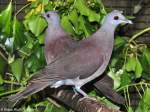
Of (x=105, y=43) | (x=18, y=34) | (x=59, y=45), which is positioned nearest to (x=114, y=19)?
(x=105, y=43)

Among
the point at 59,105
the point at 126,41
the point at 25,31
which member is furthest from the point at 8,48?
the point at 126,41

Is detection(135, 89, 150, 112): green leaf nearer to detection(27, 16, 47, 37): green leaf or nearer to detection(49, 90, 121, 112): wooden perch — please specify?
detection(49, 90, 121, 112): wooden perch

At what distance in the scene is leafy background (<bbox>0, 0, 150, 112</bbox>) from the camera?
1.33 m

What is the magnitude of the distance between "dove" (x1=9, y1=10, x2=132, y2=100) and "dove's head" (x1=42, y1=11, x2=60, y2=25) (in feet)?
0.42

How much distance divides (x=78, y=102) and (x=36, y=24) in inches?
11.9

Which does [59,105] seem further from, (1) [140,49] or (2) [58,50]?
(1) [140,49]

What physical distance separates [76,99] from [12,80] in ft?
0.98

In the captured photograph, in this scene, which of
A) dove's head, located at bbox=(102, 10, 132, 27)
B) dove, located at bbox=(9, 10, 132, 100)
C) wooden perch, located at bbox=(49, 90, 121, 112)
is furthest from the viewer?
dove's head, located at bbox=(102, 10, 132, 27)

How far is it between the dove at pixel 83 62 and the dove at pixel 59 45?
1.9 inches

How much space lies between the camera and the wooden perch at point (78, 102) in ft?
3.37

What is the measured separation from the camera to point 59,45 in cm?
132

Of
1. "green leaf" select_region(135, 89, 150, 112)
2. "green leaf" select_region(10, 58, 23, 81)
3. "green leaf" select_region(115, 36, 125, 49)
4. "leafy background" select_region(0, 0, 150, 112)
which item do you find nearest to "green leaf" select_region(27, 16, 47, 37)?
"leafy background" select_region(0, 0, 150, 112)

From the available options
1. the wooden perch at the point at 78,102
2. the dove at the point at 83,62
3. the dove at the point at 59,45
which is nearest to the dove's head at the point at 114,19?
the dove at the point at 83,62

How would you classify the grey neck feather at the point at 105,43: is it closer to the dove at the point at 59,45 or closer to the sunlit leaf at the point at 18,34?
the dove at the point at 59,45
